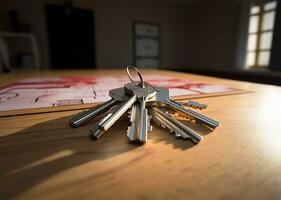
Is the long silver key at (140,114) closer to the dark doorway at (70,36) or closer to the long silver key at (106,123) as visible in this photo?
the long silver key at (106,123)

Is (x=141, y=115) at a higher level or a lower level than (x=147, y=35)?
lower

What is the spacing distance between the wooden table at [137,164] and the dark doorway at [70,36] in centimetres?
311

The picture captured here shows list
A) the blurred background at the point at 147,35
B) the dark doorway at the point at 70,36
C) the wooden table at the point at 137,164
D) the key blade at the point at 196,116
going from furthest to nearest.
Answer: the dark doorway at the point at 70,36, the blurred background at the point at 147,35, the key blade at the point at 196,116, the wooden table at the point at 137,164

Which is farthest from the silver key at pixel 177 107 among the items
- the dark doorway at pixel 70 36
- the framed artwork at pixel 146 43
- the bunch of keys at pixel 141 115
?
the framed artwork at pixel 146 43

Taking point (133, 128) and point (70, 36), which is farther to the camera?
point (70, 36)

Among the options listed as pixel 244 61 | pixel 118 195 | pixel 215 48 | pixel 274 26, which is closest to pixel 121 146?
pixel 118 195

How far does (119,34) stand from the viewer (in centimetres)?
346

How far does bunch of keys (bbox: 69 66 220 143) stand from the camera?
207 millimetres

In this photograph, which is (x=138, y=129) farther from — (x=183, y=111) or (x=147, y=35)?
(x=147, y=35)

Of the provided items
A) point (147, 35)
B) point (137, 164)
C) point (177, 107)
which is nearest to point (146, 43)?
point (147, 35)

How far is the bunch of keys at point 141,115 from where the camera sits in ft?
0.68

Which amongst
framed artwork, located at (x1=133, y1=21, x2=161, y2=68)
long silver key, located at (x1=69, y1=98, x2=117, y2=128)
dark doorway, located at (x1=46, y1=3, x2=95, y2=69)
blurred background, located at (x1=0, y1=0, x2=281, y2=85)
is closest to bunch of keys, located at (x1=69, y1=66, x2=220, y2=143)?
long silver key, located at (x1=69, y1=98, x2=117, y2=128)

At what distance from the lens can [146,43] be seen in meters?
3.72

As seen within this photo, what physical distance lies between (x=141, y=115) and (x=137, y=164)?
7 centimetres
